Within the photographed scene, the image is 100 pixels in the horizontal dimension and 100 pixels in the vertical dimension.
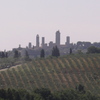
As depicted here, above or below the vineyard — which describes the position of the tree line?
above

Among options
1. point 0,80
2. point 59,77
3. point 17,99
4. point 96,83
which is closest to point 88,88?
point 96,83

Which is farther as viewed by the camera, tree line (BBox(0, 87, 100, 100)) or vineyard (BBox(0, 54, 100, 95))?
vineyard (BBox(0, 54, 100, 95))

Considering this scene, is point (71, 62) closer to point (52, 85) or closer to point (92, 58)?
point (92, 58)

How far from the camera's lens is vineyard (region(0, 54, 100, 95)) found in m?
70.8

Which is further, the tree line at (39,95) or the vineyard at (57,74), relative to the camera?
the vineyard at (57,74)

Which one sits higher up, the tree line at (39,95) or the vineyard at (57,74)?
the tree line at (39,95)

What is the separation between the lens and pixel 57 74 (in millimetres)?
79000

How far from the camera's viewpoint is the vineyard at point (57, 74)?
232 feet

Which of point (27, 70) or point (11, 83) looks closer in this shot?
point (11, 83)

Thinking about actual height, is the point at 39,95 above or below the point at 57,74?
above

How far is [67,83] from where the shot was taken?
239ft

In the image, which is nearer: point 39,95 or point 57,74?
point 39,95

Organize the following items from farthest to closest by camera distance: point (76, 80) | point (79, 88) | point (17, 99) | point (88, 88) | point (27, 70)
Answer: point (27, 70) < point (76, 80) < point (88, 88) < point (79, 88) < point (17, 99)

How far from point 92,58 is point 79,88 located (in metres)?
26.6
